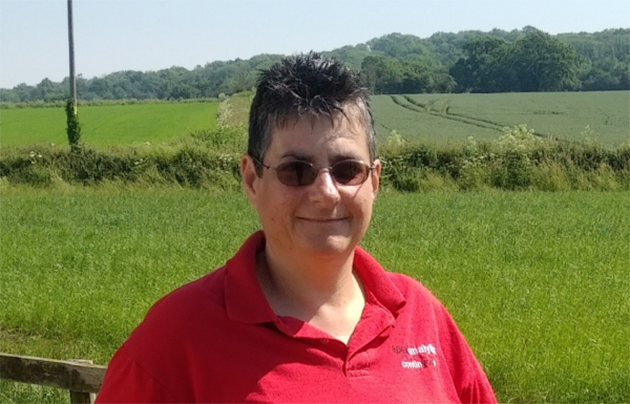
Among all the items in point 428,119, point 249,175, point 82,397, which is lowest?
point 428,119

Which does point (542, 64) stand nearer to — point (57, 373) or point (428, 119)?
point (428, 119)

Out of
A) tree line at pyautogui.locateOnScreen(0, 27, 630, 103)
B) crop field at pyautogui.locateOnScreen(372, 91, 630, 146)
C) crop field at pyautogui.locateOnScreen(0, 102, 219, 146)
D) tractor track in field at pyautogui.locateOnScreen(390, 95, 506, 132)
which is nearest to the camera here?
crop field at pyautogui.locateOnScreen(372, 91, 630, 146)

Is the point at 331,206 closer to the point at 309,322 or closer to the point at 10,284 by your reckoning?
the point at 309,322

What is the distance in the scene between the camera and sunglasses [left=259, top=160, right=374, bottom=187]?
6.88 feet

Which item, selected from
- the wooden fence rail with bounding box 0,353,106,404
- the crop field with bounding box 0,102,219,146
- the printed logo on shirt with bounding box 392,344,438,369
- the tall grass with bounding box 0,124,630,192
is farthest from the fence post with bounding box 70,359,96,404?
the crop field with bounding box 0,102,219,146

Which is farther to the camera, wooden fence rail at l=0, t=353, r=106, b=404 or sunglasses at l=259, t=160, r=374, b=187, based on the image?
wooden fence rail at l=0, t=353, r=106, b=404

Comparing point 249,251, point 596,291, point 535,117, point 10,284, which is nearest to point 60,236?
point 10,284

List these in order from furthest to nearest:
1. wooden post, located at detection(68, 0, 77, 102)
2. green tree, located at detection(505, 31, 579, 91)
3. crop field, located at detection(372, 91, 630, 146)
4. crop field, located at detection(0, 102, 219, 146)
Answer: green tree, located at detection(505, 31, 579, 91) → crop field, located at detection(0, 102, 219, 146) → crop field, located at detection(372, 91, 630, 146) → wooden post, located at detection(68, 0, 77, 102)

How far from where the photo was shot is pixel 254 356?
2.05 m

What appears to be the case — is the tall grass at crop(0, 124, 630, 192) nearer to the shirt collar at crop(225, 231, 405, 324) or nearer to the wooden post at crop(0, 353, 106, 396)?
the wooden post at crop(0, 353, 106, 396)

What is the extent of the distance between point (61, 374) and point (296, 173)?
2.77 meters

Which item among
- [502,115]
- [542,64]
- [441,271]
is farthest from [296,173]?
[542,64]

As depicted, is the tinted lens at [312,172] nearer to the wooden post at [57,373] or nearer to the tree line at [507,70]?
the wooden post at [57,373]

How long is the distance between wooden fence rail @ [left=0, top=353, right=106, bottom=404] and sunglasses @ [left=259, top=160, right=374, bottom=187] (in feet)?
8.28
